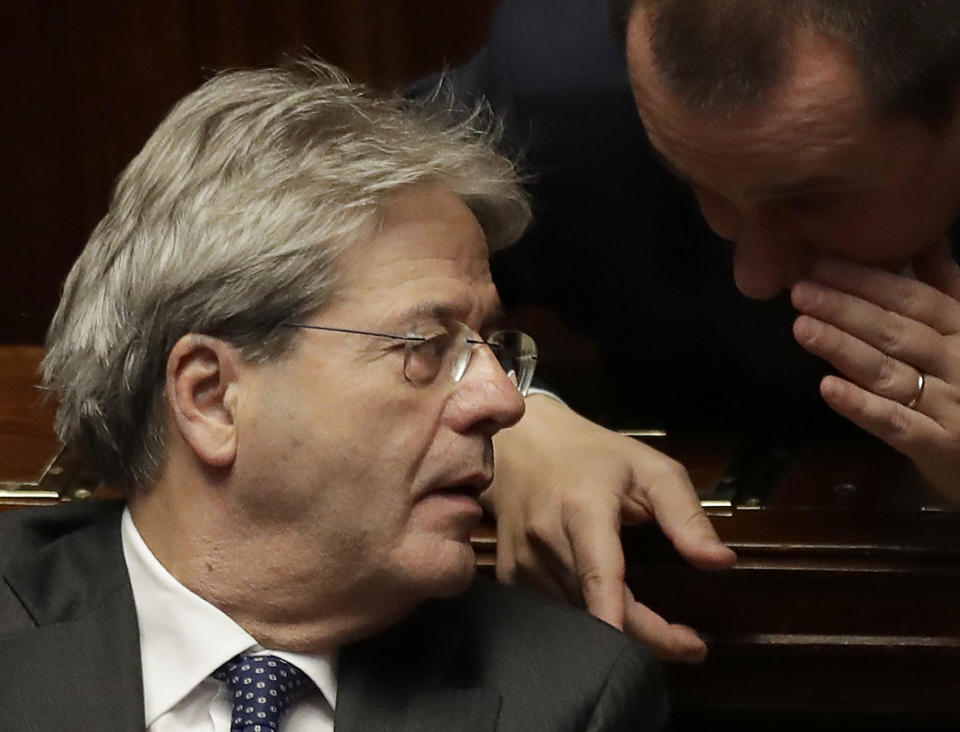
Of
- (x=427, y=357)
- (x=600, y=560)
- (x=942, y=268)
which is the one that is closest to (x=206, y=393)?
(x=427, y=357)

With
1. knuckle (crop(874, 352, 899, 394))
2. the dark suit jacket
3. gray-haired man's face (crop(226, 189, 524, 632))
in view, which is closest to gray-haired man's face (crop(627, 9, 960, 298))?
knuckle (crop(874, 352, 899, 394))

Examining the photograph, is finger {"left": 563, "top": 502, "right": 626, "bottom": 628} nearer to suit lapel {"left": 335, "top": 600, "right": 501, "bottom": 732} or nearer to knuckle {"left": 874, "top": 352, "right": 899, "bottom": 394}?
suit lapel {"left": 335, "top": 600, "right": 501, "bottom": 732}

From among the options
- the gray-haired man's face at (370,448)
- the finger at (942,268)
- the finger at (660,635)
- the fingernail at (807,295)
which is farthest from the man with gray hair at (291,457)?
the finger at (942,268)

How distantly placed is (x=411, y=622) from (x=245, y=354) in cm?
36

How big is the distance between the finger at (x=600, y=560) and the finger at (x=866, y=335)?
11.9 inches

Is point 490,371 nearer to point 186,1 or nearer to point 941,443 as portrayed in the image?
point 941,443

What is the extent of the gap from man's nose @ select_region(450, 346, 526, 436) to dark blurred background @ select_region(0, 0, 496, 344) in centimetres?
141

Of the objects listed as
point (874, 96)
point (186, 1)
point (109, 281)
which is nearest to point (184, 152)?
point (109, 281)

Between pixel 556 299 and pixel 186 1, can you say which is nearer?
pixel 556 299

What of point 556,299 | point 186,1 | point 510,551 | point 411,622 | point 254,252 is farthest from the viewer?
point 186,1

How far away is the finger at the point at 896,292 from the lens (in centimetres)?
214

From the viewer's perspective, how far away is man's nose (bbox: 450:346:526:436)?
1983 millimetres

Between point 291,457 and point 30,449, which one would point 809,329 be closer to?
point 291,457

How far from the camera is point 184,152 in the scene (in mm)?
2039
